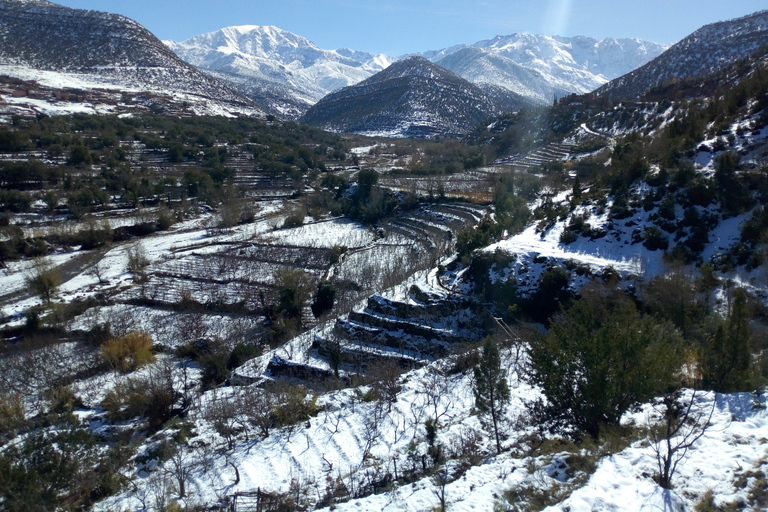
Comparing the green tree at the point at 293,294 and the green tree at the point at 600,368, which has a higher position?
the green tree at the point at 600,368

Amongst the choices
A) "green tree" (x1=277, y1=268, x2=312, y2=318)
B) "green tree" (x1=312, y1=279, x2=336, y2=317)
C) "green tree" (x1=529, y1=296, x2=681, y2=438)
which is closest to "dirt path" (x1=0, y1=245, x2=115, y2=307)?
"green tree" (x1=277, y1=268, x2=312, y2=318)

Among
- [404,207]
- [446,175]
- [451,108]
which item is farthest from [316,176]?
[451,108]

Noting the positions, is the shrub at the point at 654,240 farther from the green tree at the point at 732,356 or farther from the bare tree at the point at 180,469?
the bare tree at the point at 180,469

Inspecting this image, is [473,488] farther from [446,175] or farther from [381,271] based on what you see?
[446,175]

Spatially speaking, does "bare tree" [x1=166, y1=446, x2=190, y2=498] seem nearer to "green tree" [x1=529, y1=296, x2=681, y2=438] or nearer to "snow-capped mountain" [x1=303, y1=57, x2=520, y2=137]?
"green tree" [x1=529, y1=296, x2=681, y2=438]

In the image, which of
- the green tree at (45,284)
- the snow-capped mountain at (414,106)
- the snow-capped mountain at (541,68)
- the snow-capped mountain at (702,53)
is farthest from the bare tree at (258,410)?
the snow-capped mountain at (541,68)
